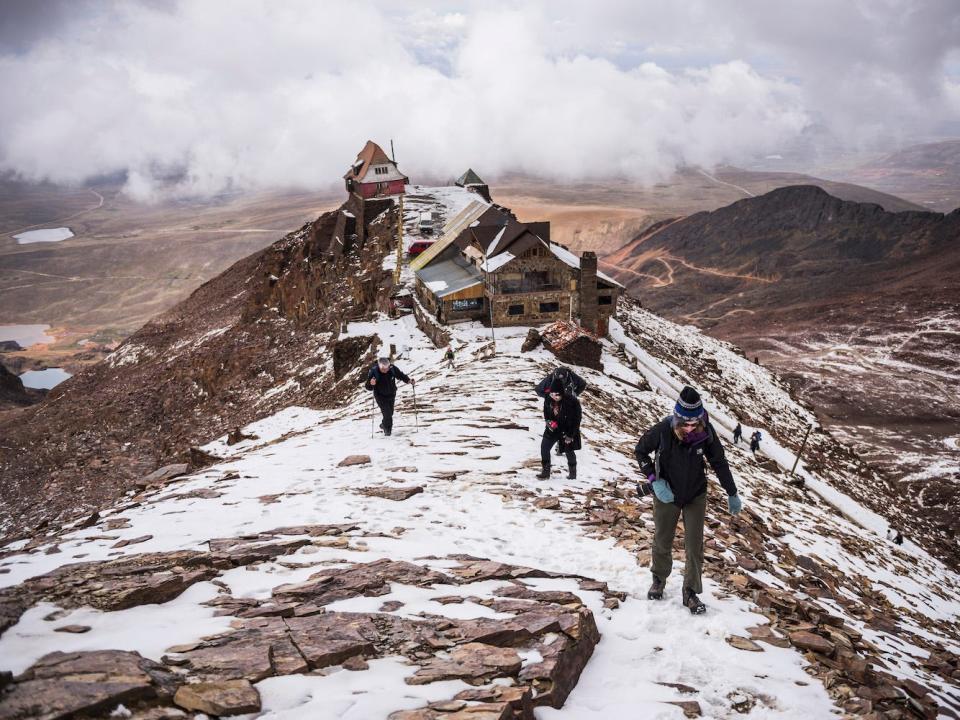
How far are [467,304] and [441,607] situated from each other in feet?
101

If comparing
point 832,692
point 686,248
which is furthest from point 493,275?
point 686,248

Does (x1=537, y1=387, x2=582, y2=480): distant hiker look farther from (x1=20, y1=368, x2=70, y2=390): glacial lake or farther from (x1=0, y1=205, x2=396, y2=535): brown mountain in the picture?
(x1=20, y1=368, x2=70, y2=390): glacial lake

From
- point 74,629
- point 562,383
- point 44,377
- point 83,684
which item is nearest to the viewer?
point 83,684

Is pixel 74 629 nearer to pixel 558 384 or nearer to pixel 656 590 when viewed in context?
pixel 656 590

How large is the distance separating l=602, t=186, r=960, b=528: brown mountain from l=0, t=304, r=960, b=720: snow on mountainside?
37825 mm

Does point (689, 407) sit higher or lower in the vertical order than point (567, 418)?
higher

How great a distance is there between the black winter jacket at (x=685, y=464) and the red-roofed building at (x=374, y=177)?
5537cm

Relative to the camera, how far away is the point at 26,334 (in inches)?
6275

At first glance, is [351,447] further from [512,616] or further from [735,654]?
[735,654]

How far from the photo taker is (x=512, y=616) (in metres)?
6.04

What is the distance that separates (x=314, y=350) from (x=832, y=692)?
41.5m

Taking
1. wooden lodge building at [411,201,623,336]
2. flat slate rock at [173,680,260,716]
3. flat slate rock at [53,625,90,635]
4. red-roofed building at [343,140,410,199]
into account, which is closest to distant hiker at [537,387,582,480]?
flat slate rock at [173,680,260,716]

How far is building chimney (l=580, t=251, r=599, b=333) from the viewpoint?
36.4 metres

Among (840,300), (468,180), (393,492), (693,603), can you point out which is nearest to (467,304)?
(393,492)
